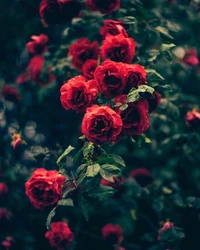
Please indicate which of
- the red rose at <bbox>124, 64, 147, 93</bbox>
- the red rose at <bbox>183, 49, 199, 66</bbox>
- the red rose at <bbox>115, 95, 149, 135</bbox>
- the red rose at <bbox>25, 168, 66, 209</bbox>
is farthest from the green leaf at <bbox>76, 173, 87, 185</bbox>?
the red rose at <bbox>183, 49, 199, 66</bbox>

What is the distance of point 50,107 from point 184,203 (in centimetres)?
104

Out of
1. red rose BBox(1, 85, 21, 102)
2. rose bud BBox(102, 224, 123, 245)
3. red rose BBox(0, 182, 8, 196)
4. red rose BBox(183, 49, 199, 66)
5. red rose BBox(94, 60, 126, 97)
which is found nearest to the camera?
red rose BBox(94, 60, 126, 97)

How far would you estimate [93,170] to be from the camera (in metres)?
1.49

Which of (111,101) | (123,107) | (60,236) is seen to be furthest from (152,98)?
(60,236)

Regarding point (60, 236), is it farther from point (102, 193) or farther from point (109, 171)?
point (109, 171)

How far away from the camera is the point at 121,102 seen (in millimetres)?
1633

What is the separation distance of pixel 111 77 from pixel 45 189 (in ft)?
1.70

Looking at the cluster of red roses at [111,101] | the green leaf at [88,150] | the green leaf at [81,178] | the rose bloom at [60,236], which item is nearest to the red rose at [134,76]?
the cluster of red roses at [111,101]

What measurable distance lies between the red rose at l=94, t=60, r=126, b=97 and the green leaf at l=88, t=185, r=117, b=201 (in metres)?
0.38

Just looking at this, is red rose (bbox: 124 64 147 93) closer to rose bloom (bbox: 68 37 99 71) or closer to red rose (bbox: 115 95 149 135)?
red rose (bbox: 115 95 149 135)

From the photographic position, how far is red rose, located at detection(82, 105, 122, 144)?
150cm

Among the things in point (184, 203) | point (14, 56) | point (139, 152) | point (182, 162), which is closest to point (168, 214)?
point (184, 203)

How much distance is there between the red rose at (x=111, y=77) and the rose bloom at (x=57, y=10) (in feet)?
1.85

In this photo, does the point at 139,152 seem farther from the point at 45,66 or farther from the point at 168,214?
the point at 45,66
